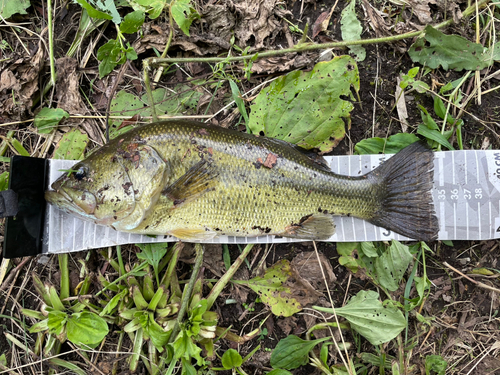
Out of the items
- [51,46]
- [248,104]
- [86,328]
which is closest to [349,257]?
[248,104]

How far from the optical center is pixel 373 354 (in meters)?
2.95

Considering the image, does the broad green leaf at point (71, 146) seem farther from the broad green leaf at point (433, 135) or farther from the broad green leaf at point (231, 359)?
the broad green leaf at point (433, 135)

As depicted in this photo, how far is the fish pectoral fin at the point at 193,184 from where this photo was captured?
2.60 metres

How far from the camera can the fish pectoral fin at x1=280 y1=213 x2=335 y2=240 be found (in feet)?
9.44

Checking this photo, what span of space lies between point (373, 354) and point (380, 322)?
0.36 metres

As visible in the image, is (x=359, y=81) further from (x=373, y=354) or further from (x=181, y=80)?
(x=373, y=354)

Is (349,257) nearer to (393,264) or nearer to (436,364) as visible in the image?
(393,264)

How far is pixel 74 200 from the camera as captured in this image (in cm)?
261

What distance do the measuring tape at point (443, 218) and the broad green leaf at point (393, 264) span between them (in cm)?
18

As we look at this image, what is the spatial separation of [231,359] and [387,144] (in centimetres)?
246

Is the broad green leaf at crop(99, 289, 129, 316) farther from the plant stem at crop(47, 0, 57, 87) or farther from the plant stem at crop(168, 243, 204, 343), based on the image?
the plant stem at crop(47, 0, 57, 87)

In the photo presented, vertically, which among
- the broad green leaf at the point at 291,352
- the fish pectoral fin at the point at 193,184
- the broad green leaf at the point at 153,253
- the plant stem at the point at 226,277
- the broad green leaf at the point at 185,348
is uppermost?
the fish pectoral fin at the point at 193,184

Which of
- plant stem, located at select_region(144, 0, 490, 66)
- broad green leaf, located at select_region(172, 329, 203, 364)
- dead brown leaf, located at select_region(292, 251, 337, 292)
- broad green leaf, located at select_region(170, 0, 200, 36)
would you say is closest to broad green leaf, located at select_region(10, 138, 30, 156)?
plant stem, located at select_region(144, 0, 490, 66)

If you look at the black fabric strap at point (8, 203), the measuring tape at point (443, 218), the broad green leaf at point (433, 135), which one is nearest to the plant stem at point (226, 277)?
the measuring tape at point (443, 218)
